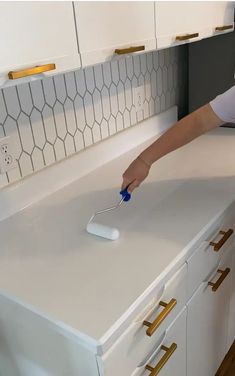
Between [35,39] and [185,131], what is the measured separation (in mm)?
573

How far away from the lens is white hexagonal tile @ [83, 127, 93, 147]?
1446mm

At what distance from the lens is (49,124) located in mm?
1282

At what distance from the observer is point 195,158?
157 centimetres

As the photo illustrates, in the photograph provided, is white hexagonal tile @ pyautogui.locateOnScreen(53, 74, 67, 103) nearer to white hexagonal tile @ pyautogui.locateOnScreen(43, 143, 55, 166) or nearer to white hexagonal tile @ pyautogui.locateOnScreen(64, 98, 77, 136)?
white hexagonal tile @ pyautogui.locateOnScreen(64, 98, 77, 136)

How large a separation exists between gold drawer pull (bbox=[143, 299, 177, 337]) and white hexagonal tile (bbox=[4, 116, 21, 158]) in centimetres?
65

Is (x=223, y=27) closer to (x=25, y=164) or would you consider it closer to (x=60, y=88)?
(x=60, y=88)

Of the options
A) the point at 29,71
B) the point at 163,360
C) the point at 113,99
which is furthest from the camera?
the point at 113,99

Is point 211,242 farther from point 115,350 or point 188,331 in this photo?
point 115,350

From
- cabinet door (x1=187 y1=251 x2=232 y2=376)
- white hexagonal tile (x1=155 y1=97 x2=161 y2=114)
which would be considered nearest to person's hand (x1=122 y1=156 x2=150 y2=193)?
cabinet door (x1=187 y1=251 x2=232 y2=376)

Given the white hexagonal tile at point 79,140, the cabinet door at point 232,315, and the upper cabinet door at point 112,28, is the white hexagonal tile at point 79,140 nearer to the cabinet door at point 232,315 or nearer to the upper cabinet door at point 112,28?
the upper cabinet door at point 112,28

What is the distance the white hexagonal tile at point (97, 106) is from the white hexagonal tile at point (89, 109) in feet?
0.08

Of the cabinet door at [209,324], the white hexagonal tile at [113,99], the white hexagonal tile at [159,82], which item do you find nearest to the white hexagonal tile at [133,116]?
the white hexagonal tile at [113,99]

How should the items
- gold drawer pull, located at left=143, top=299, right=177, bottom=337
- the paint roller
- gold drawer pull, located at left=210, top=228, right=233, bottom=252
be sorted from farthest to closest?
gold drawer pull, located at left=210, top=228, right=233, bottom=252 < the paint roller < gold drawer pull, located at left=143, top=299, right=177, bottom=337

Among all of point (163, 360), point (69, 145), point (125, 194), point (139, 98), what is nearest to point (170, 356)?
point (163, 360)
